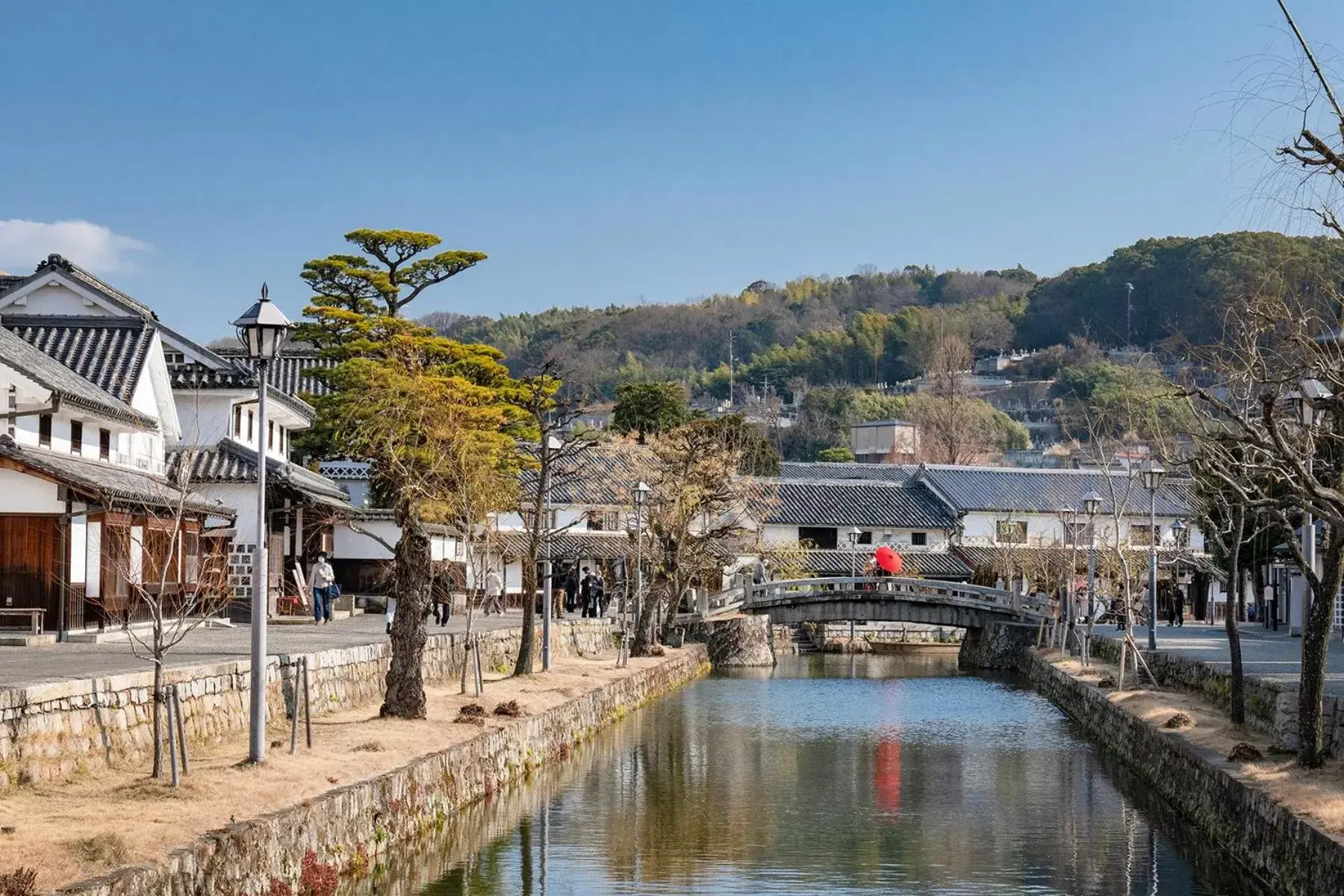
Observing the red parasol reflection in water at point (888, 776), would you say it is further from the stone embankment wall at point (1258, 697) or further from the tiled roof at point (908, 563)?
the tiled roof at point (908, 563)

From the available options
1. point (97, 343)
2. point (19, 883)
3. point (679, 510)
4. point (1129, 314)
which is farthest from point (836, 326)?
point (19, 883)

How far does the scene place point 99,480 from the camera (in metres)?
25.3

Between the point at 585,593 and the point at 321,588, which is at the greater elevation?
the point at 321,588

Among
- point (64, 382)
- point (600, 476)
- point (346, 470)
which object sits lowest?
point (346, 470)

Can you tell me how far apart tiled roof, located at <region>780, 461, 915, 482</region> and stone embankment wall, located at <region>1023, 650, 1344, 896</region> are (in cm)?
4270

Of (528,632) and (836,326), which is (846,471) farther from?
(836,326)

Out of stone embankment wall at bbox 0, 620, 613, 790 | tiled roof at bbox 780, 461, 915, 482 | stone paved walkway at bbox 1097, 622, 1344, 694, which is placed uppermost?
tiled roof at bbox 780, 461, 915, 482

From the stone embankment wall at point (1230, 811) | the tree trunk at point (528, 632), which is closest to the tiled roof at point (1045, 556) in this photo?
the tree trunk at point (528, 632)

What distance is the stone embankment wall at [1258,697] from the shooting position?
58.2ft

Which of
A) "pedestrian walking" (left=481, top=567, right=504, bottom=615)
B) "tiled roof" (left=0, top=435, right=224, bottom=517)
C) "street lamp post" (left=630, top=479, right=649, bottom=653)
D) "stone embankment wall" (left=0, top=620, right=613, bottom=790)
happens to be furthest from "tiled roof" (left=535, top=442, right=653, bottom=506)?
"stone embankment wall" (left=0, top=620, right=613, bottom=790)

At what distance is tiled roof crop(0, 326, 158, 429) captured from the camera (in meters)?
25.6

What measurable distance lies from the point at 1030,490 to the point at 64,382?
5141 cm

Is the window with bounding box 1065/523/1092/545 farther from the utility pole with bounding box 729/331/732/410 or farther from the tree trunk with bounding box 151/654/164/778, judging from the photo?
the utility pole with bounding box 729/331/732/410

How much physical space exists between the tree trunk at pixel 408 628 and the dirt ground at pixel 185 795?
35cm
